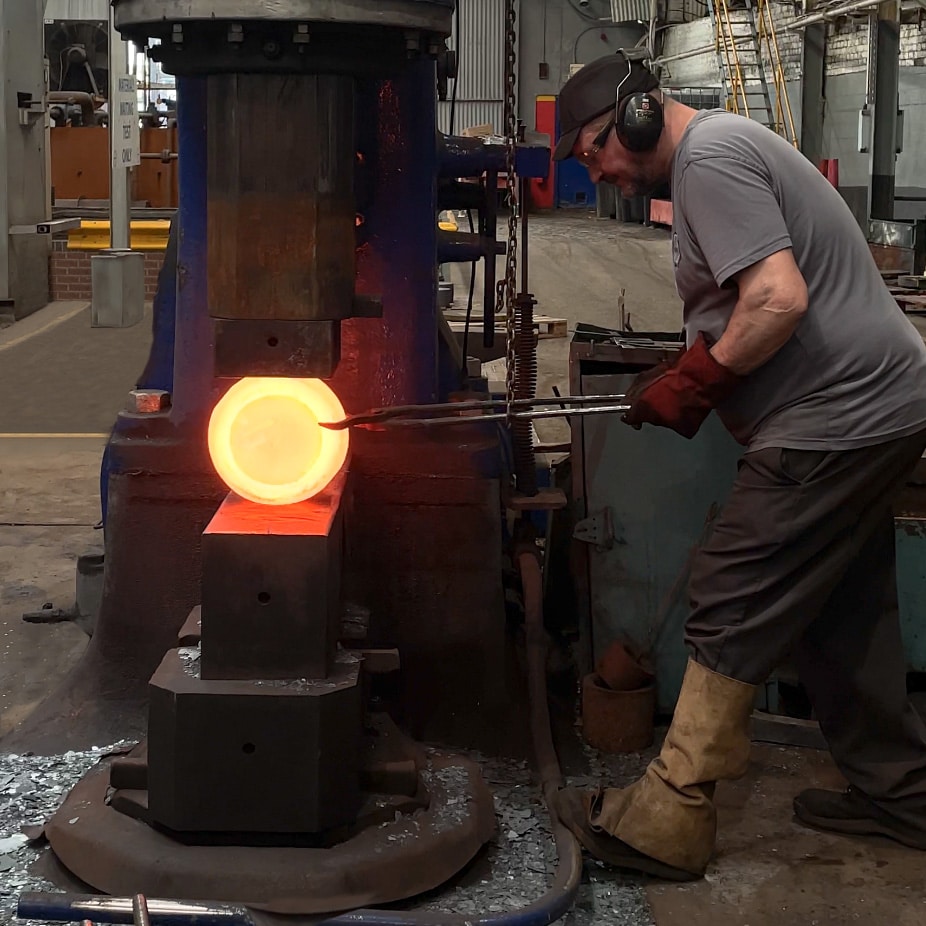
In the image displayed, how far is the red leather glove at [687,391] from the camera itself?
2064 millimetres

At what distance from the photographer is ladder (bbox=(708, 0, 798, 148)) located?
43.6ft

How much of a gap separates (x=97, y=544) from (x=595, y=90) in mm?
2529

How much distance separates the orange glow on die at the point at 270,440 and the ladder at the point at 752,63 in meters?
11.9

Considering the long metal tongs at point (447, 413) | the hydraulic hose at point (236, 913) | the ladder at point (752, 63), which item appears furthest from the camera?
the ladder at point (752, 63)

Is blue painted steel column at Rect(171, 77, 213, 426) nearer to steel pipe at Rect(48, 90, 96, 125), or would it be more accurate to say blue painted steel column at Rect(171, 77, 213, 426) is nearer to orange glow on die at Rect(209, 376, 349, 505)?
orange glow on die at Rect(209, 376, 349, 505)

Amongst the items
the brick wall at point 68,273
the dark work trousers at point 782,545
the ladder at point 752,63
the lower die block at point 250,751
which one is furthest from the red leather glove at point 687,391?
the ladder at point 752,63

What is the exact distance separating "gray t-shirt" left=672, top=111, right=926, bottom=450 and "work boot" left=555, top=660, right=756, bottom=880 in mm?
421

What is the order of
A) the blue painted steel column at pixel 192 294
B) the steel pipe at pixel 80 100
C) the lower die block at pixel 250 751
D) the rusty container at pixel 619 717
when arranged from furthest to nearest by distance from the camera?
1. the steel pipe at pixel 80 100
2. the rusty container at pixel 619 717
3. the blue painted steel column at pixel 192 294
4. the lower die block at pixel 250 751

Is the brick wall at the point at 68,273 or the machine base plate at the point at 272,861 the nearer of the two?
the machine base plate at the point at 272,861

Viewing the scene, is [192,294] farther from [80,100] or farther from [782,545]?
[80,100]

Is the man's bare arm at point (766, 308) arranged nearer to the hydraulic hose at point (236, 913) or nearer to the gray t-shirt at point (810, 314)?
the gray t-shirt at point (810, 314)

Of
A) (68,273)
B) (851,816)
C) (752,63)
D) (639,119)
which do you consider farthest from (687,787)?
(752,63)

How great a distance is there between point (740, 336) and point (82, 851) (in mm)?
1308

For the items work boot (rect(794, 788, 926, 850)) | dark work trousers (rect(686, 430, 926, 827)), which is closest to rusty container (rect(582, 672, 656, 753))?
work boot (rect(794, 788, 926, 850))
